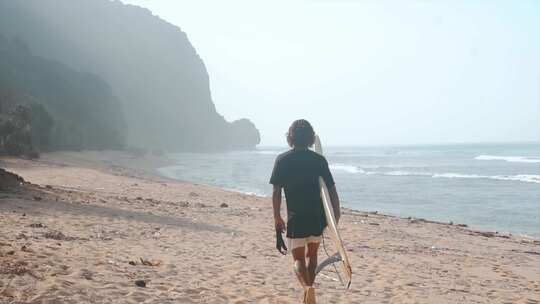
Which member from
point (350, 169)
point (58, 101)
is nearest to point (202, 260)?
point (350, 169)

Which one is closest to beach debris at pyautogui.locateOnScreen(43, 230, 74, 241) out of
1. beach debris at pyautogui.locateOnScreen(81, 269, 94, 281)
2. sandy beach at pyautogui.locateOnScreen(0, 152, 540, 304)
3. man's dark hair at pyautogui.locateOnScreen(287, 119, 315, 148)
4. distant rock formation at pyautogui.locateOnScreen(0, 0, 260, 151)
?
sandy beach at pyautogui.locateOnScreen(0, 152, 540, 304)

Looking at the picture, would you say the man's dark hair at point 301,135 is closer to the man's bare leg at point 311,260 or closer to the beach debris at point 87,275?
the man's bare leg at point 311,260

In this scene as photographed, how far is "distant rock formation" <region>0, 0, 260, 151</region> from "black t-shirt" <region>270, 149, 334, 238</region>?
74.6 m

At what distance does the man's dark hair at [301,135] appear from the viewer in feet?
15.8

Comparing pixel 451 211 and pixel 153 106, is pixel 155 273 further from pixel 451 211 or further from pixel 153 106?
pixel 153 106

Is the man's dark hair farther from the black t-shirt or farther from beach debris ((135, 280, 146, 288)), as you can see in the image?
beach debris ((135, 280, 146, 288))

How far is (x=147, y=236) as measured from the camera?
892cm

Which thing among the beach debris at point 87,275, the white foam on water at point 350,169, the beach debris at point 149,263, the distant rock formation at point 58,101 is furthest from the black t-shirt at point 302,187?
the white foam on water at point 350,169

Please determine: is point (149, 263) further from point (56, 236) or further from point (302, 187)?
point (302, 187)

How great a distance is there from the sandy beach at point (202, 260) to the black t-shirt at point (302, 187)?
1.31 m

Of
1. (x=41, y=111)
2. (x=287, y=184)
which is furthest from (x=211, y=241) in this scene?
(x=41, y=111)

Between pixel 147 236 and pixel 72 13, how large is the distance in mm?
93890

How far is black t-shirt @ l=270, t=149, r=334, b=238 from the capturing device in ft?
15.4

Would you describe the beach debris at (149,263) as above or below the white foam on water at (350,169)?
above
